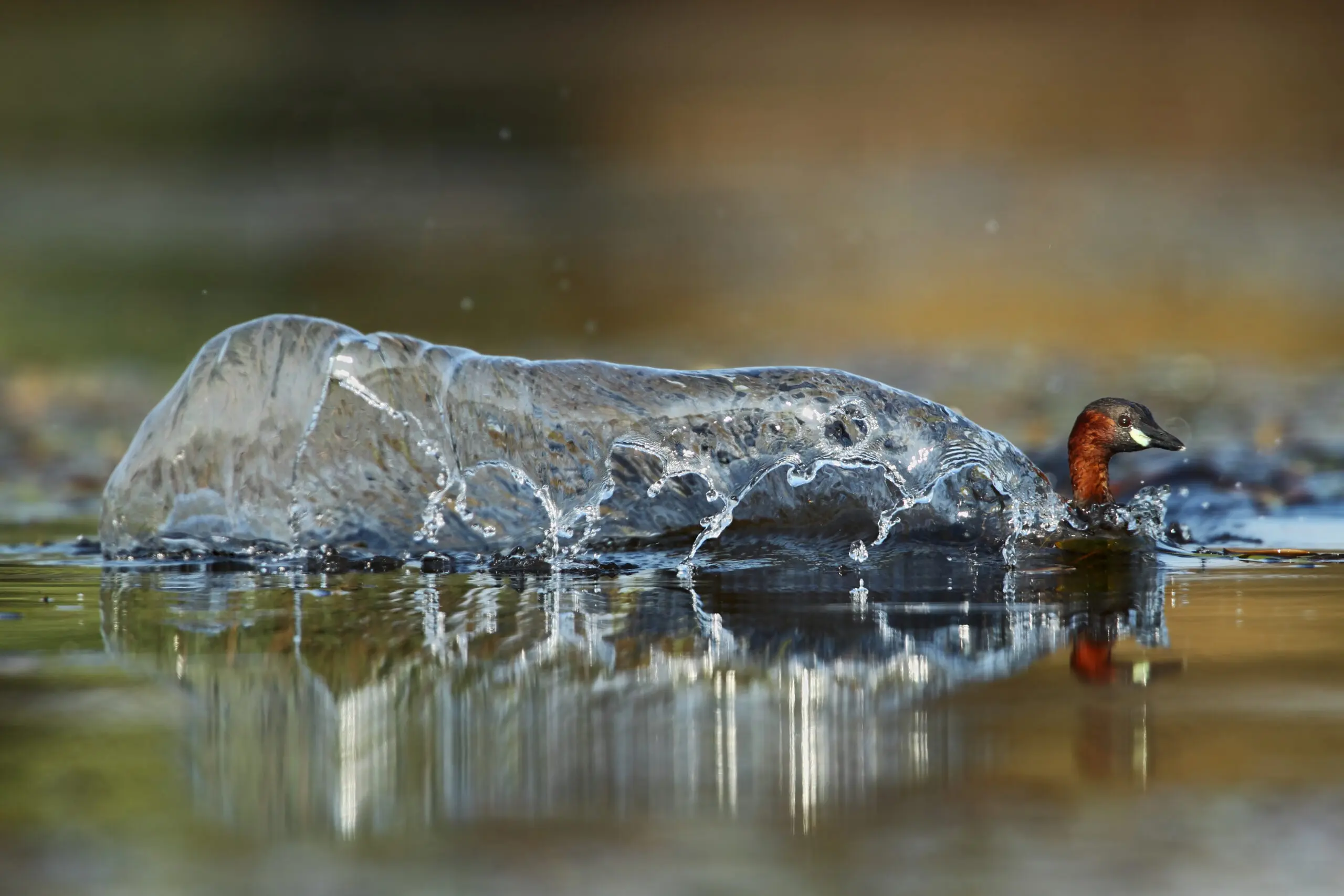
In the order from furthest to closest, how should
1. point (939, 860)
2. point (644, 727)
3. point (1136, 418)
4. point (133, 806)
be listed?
point (1136, 418) → point (644, 727) → point (133, 806) → point (939, 860)

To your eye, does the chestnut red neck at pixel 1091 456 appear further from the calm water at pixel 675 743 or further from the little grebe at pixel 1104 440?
the calm water at pixel 675 743

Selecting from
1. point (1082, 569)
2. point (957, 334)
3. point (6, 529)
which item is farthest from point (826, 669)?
point (957, 334)

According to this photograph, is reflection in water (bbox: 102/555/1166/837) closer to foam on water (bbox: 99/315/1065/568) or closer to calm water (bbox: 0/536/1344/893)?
calm water (bbox: 0/536/1344/893)

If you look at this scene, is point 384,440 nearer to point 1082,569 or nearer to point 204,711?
point 1082,569

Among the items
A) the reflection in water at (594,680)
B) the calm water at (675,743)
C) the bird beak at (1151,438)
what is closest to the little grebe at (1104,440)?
the bird beak at (1151,438)

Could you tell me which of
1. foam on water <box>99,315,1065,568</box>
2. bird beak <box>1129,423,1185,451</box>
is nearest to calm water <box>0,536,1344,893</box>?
foam on water <box>99,315,1065,568</box>

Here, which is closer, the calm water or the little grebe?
the calm water
